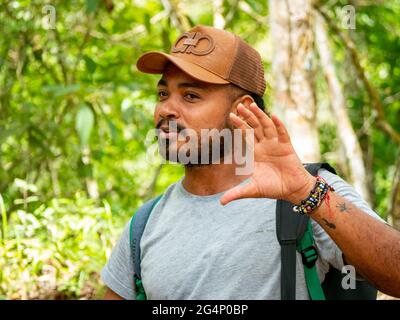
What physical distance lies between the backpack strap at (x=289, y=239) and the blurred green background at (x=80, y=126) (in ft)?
6.20

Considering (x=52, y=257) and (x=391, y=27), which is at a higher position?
(x=391, y=27)

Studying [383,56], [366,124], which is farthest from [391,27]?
[366,124]

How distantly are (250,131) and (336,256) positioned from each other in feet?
1.61

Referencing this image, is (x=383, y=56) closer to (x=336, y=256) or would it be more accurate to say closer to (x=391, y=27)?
(x=391, y=27)

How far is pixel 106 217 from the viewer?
4172 millimetres

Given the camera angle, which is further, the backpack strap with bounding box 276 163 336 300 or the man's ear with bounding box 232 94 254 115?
the man's ear with bounding box 232 94 254 115

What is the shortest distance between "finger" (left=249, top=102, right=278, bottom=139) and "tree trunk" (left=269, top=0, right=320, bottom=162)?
1953 mm

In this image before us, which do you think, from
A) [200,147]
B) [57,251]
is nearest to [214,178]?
[200,147]

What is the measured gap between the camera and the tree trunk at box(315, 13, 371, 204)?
19.6ft

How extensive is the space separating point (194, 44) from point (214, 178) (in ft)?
1.76

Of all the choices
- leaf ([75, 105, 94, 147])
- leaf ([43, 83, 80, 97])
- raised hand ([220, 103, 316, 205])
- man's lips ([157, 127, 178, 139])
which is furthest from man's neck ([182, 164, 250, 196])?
leaf ([43, 83, 80, 97])

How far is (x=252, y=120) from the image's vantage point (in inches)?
77.7

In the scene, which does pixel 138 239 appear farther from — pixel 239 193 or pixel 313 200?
pixel 313 200

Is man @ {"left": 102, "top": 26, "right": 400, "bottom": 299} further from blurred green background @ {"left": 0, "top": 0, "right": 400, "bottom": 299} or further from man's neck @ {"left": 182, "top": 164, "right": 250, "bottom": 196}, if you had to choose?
blurred green background @ {"left": 0, "top": 0, "right": 400, "bottom": 299}
